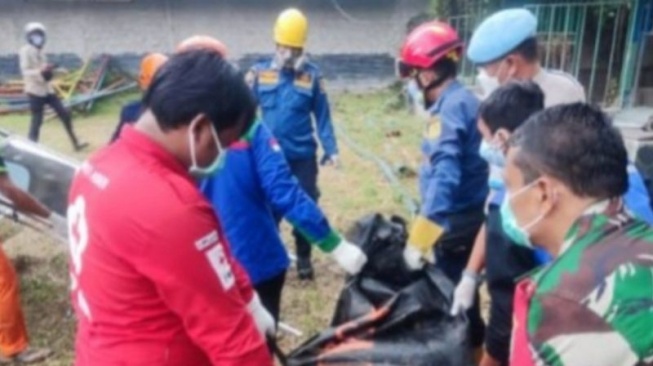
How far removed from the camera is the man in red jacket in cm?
136

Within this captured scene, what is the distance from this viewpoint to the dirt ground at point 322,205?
3.95 metres

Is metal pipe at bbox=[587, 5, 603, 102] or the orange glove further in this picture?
metal pipe at bbox=[587, 5, 603, 102]

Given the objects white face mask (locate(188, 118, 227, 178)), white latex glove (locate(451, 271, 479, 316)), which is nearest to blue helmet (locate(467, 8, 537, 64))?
white latex glove (locate(451, 271, 479, 316))

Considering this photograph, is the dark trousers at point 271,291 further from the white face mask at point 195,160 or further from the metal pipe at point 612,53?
the metal pipe at point 612,53

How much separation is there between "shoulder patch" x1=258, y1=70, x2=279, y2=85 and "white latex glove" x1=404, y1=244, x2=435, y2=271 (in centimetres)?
225

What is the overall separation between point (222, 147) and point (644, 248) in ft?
2.77

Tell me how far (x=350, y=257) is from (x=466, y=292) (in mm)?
454

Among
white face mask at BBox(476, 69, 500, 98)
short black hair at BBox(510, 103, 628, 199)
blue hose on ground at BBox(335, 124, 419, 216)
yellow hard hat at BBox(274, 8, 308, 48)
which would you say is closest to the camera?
short black hair at BBox(510, 103, 628, 199)

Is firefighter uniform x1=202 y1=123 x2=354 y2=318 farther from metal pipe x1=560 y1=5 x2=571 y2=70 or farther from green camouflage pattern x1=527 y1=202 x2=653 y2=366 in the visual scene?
metal pipe x1=560 y1=5 x2=571 y2=70

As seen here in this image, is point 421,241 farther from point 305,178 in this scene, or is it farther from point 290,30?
point 290,30

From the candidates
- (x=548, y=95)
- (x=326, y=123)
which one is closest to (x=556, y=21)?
(x=326, y=123)

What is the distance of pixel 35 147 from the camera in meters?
3.96

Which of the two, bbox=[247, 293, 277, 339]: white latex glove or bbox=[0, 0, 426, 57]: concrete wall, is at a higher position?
bbox=[247, 293, 277, 339]: white latex glove

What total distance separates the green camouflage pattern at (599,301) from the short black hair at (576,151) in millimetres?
84
